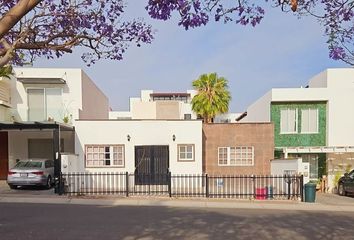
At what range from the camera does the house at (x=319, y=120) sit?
2980cm

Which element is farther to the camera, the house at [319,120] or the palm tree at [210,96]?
the palm tree at [210,96]

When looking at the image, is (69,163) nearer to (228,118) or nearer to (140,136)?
(140,136)

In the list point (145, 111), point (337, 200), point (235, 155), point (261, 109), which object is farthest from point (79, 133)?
point (337, 200)

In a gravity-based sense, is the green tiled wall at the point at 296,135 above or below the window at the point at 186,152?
above

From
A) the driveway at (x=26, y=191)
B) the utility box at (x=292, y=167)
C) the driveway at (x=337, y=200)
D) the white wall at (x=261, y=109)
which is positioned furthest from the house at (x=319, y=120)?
the driveway at (x=26, y=191)

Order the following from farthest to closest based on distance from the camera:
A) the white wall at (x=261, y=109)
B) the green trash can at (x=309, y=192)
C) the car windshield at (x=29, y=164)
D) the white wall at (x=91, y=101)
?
the white wall at (x=261, y=109), the white wall at (x=91, y=101), the car windshield at (x=29, y=164), the green trash can at (x=309, y=192)

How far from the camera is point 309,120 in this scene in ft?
99.0

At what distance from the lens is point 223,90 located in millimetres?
43562

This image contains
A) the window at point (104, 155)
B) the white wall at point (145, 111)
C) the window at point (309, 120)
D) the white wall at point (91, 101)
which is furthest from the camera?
the white wall at point (145, 111)

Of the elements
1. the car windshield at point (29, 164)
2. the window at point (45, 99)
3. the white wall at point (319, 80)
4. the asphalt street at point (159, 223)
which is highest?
the white wall at point (319, 80)

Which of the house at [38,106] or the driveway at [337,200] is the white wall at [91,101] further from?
the driveway at [337,200]

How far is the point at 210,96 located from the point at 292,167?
67.0 ft

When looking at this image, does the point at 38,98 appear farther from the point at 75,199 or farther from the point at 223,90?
the point at 223,90

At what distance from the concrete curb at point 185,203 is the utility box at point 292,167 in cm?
241
